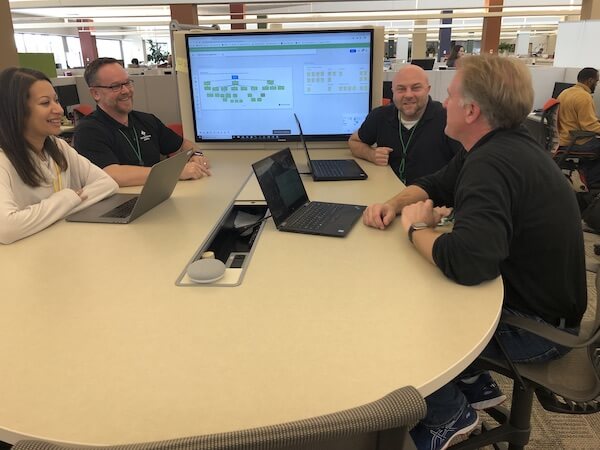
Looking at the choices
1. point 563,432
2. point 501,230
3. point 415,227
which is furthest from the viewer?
point 563,432

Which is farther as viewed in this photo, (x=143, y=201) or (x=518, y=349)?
(x=143, y=201)

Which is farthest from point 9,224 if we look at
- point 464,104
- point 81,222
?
point 464,104

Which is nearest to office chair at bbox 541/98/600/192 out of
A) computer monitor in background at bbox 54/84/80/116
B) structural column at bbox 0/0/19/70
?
structural column at bbox 0/0/19/70

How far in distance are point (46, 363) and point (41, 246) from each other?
666mm

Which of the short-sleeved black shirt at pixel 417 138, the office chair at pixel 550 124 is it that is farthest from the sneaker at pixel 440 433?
the office chair at pixel 550 124

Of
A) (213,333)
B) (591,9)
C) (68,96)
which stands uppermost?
(591,9)

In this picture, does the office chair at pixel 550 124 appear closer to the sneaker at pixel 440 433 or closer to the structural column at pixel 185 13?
the sneaker at pixel 440 433

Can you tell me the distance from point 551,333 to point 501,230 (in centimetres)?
30

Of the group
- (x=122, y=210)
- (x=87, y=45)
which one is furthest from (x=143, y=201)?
(x=87, y=45)

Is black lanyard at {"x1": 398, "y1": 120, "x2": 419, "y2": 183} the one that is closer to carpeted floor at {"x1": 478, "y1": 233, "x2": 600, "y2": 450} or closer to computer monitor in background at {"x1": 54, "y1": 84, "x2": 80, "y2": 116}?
carpeted floor at {"x1": 478, "y1": 233, "x2": 600, "y2": 450}

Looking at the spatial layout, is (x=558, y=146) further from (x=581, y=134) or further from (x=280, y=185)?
(x=280, y=185)

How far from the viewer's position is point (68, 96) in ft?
16.5

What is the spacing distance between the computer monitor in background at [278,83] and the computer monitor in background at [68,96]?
3.07m

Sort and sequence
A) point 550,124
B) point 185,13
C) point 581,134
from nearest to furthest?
1. point 550,124
2. point 581,134
3. point 185,13
